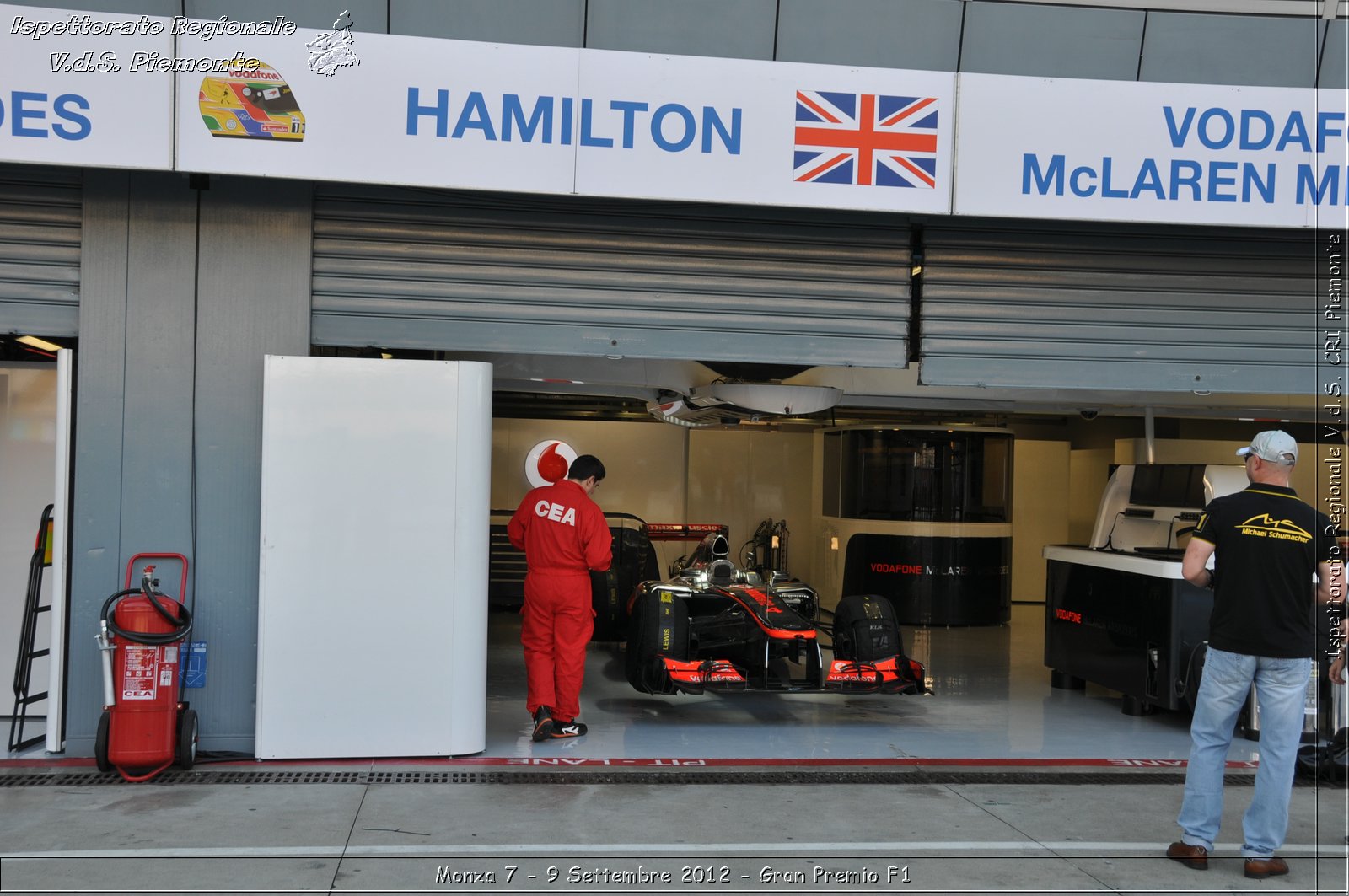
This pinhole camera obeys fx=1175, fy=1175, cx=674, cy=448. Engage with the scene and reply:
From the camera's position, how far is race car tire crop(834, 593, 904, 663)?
7.40m

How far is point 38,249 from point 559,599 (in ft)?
10.8

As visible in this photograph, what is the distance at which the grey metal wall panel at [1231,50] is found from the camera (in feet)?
22.6

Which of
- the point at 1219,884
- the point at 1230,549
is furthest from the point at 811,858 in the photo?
the point at 1230,549

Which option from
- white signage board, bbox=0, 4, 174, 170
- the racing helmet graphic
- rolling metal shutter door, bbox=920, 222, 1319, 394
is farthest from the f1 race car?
white signage board, bbox=0, 4, 174, 170

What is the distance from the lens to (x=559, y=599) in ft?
21.7

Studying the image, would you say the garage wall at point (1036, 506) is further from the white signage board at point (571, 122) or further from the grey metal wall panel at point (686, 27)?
the grey metal wall panel at point (686, 27)

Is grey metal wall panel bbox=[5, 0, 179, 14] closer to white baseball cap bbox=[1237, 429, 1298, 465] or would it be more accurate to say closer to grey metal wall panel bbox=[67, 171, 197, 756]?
grey metal wall panel bbox=[67, 171, 197, 756]

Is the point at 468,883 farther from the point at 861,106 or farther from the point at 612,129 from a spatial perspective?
the point at 861,106

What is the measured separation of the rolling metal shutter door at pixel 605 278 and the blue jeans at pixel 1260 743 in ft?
8.96

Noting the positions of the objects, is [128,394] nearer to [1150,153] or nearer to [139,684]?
[139,684]

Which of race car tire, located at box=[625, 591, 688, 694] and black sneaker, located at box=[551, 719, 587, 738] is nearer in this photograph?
black sneaker, located at box=[551, 719, 587, 738]

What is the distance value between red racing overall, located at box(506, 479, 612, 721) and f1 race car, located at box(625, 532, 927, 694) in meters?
0.77

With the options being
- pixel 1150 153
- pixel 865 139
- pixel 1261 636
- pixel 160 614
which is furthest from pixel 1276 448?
pixel 160 614

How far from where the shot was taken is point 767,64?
6188mm
